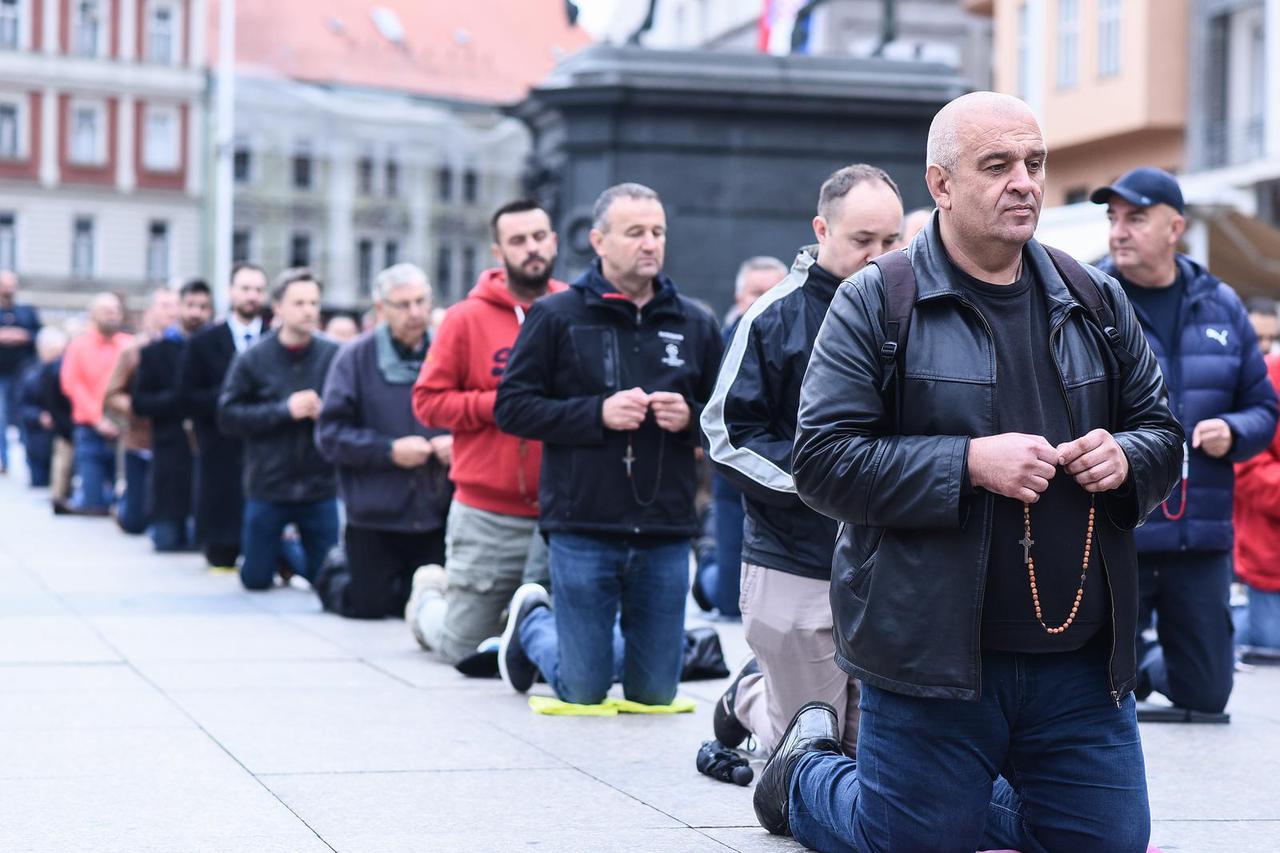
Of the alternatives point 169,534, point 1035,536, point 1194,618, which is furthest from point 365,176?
point 1035,536

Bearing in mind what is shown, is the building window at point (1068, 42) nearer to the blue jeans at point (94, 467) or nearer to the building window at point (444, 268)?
the blue jeans at point (94, 467)

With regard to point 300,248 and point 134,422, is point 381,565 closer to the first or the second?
point 134,422

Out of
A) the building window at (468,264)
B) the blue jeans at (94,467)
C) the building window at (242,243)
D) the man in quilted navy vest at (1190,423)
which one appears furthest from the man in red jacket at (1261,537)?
the building window at (468,264)

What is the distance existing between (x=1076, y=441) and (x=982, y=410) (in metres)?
0.21

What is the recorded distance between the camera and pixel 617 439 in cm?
765

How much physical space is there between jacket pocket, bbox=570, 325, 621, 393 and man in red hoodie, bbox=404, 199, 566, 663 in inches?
42.3

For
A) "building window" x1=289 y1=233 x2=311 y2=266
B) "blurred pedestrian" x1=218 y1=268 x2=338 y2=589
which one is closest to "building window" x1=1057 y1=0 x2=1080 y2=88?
"blurred pedestrian" x1=218 y1=268 x2=338 y2=589

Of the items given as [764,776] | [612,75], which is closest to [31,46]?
[612,75]

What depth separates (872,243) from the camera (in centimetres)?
630

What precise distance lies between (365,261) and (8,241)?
45.9ft

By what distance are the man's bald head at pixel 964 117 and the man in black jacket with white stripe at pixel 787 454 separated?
170 centimetres

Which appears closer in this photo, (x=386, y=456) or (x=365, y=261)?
(x=386, y=456)

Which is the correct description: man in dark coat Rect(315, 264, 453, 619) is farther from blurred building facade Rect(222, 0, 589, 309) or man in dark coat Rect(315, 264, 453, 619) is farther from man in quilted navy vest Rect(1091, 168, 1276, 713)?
blurred building facade Rect(222, 0, 589, 309)

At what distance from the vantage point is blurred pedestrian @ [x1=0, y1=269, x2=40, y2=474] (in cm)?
2434
